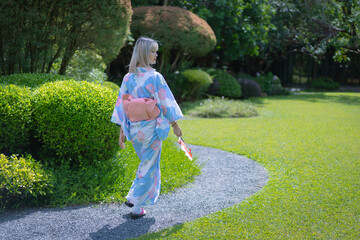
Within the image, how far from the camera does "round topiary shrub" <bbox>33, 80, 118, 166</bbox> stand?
4.73m

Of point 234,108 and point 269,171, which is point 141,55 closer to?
point 269,171

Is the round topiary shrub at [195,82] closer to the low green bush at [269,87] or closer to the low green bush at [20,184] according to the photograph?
the low green bush at [269,87]

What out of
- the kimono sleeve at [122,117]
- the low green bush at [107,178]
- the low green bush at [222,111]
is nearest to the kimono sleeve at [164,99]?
the kimono sleeve at [122,117]

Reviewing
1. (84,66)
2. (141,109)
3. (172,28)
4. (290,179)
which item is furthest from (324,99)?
(141,109)

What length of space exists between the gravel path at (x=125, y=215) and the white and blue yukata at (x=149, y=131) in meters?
0.28

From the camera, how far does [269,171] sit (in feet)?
18.7

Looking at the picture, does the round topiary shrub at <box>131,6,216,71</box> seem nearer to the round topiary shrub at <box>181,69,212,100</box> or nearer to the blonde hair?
the round topiary shrub at <box>181,69,212,100</box>

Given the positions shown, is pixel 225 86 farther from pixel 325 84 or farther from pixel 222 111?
pixel 325 84

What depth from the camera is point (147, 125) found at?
3.83 meters

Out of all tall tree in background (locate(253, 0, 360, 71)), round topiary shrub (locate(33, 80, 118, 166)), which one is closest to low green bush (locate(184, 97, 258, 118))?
round topiary shrub (locate(33, 80, 118, 166))

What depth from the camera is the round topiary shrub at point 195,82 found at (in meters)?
14.0

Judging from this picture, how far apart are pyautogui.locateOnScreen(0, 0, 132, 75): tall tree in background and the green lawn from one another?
298 cm

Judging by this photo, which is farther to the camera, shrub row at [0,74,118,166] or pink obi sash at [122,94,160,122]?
shrub row at [0,74,118,166]

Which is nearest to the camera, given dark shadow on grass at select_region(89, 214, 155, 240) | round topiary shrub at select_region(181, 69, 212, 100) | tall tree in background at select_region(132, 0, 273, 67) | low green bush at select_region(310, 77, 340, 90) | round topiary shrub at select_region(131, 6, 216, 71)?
dark shadow on grass at select_region(89, 214, 155, 240)
